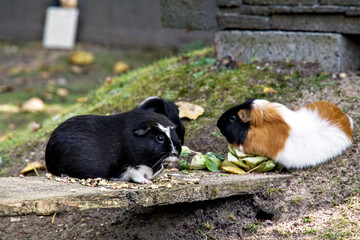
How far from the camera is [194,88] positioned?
5152 mm

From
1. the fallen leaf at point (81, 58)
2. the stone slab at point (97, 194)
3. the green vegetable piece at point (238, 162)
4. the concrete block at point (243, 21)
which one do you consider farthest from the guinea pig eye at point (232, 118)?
the fallen leaf at point (81, 58)

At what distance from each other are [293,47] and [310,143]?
1739 millimetres

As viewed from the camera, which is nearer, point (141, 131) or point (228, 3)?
point (141, 131)

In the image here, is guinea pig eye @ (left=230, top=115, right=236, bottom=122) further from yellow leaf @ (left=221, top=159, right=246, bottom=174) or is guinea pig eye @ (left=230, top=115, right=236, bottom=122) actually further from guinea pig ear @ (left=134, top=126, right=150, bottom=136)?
guinea pig ear @ (left=134, top=126, right=150, bottom=136)

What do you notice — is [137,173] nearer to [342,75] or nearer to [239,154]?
[239,154]

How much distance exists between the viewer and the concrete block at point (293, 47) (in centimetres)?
495

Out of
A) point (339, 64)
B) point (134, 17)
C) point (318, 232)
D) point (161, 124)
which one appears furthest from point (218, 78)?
point (134, 17)

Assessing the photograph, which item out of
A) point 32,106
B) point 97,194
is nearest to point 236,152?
point 97,194

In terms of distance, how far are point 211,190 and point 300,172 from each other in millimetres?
831

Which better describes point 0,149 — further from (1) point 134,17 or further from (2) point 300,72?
(1) point 134,17

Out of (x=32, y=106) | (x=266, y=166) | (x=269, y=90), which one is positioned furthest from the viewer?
(x=32, y=106)

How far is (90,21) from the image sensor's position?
10695 mm

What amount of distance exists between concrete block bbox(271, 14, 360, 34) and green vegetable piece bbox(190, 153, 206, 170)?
1955mm

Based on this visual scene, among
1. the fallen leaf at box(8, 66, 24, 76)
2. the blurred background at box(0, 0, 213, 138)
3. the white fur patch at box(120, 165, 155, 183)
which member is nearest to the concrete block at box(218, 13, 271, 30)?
the white fur patch at box(120, 165, 155, 183)
